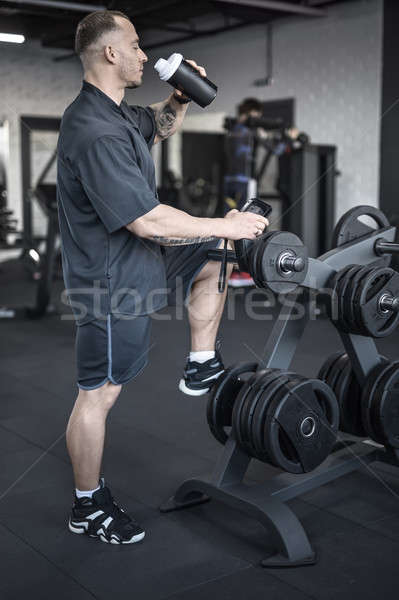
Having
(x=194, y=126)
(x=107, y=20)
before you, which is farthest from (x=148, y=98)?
(x=107, y=20)

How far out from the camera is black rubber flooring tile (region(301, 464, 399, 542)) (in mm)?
1925

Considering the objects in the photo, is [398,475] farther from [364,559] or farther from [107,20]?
[107,20]

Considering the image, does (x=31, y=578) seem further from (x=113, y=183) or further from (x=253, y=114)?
(x=253, y=114)

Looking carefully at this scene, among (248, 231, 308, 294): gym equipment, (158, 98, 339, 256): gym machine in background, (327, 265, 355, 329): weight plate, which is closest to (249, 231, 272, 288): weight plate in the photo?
(248, 231, 308, 294): gym equipment

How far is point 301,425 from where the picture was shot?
5.78 feet

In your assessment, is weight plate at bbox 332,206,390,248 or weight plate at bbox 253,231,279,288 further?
weight plate at bbox 332,206,390,248

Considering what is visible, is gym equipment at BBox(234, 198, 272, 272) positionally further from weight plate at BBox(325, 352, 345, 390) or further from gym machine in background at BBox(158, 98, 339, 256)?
gym machine in background at BBox(158, 98, 339, 256)

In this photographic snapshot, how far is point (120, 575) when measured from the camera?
1.60 metres

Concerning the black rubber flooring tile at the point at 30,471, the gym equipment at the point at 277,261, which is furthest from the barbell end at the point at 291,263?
the black rubber flooring tile at the point at 30,471

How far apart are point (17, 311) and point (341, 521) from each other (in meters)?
3.57

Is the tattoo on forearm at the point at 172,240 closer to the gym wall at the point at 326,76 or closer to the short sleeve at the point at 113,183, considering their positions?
the short sleeve at the point at 113,183

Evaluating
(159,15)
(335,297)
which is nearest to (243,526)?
(335,297)

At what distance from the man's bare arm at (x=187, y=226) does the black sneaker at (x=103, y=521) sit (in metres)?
0.73

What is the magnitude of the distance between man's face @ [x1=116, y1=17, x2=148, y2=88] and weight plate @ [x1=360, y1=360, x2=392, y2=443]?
3.58ft
